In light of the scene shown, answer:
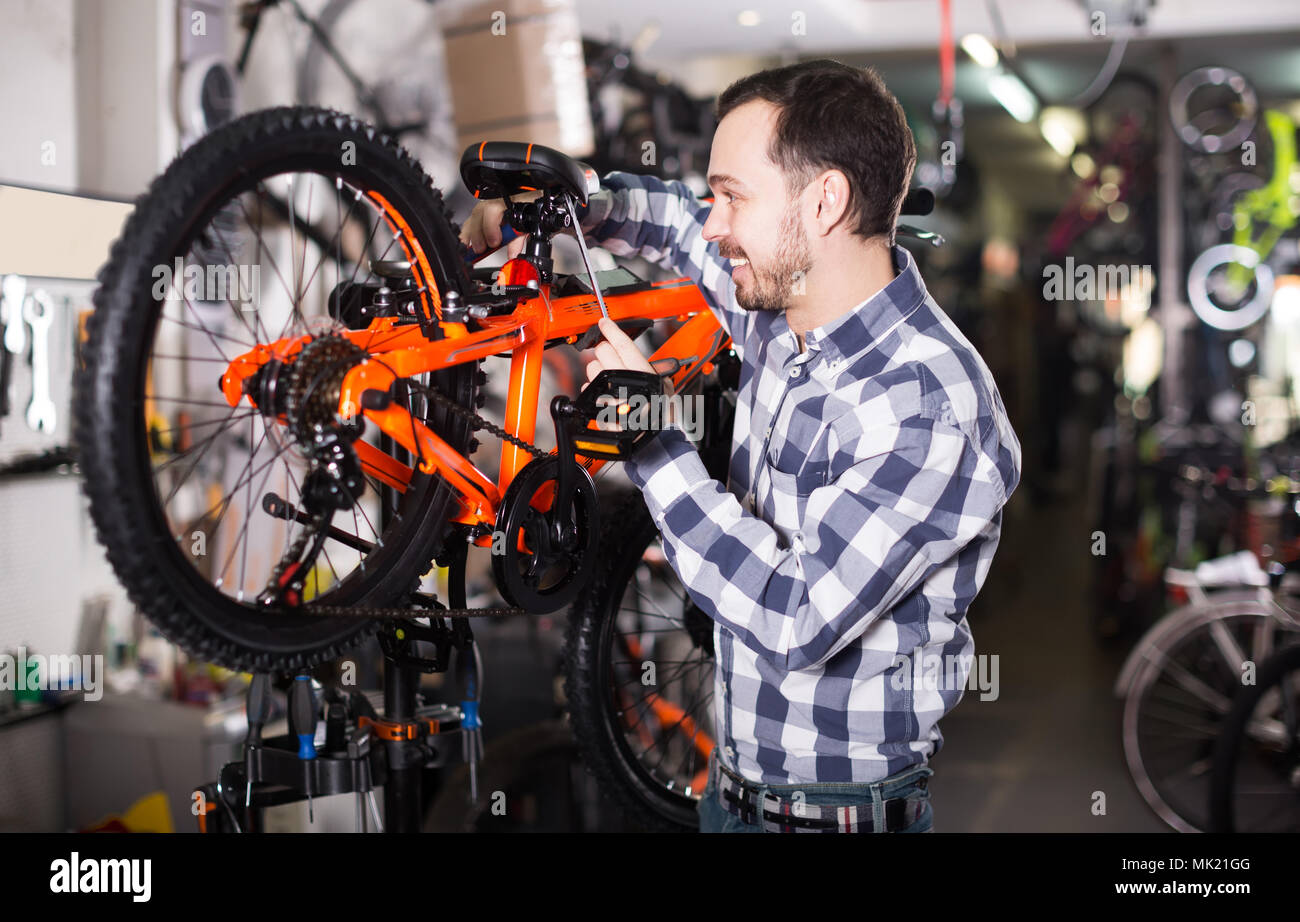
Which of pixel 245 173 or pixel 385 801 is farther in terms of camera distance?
pixel 385 801

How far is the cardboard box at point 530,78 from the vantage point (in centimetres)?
290

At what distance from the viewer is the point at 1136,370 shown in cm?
605

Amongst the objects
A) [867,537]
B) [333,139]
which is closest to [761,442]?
[867,537]

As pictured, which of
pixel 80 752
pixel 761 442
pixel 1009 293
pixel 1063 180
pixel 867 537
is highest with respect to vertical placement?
pixel 1063 180

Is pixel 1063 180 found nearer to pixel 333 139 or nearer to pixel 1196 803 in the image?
pixel 1196 803

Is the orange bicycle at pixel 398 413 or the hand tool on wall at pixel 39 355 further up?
the hand tool on wall at pixel 39 355

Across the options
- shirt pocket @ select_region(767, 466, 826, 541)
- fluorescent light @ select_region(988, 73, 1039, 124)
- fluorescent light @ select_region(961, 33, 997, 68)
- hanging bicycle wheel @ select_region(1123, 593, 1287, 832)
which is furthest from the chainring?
fluorescent light @ select_region(988, 73, 1039, 124)

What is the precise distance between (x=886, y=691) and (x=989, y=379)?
0.39 m

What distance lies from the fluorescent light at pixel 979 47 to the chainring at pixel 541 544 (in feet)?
13.8

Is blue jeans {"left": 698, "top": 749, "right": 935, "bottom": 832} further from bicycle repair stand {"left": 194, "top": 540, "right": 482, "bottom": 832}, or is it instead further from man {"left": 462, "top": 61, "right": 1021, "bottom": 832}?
bicycle repair stand {"left": 194, "top": 540, "right": 482, "bottom": 832}

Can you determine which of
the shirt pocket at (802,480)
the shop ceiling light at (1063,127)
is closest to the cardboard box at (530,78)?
the shirt pocket at (802,480)

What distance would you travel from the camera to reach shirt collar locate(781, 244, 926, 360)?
1284mm

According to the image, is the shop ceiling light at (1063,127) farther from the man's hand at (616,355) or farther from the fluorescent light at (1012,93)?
the man's hand at (616,355)

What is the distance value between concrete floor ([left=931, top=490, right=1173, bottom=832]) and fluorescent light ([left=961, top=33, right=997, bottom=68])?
2.58m
